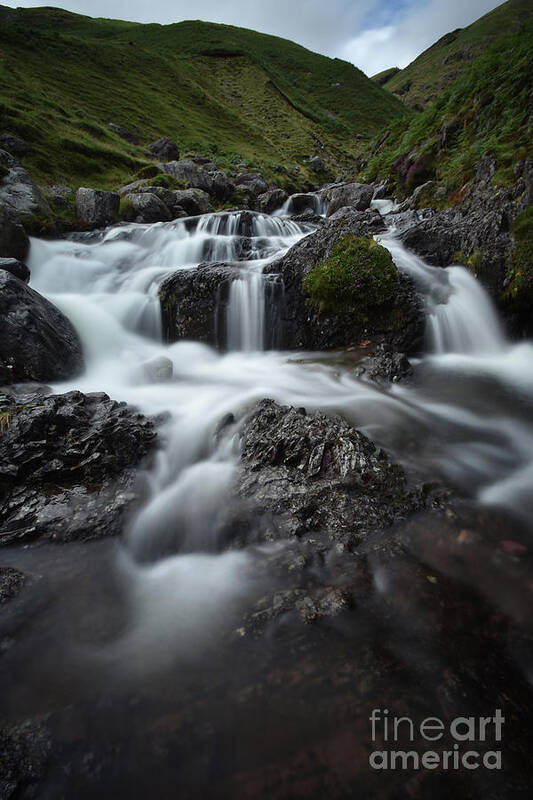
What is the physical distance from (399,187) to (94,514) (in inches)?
659

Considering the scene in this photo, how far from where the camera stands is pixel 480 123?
1061cm

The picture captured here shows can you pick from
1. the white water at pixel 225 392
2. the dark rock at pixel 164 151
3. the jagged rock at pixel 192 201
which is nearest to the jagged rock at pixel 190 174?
the jagged rock at pixel 192 201

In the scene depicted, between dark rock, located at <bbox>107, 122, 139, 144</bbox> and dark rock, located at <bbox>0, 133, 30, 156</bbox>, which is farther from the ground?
dark rock, located at <bbox>107, 122, 139, 144</bbox>

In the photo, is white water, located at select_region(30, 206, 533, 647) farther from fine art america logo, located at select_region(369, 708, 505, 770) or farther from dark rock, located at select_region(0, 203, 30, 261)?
fine art america logo, located at select_region(369, 708, 505, 770)

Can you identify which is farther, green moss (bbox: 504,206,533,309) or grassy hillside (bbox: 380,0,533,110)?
grassy hillside (bbox: 380,0,533,110)

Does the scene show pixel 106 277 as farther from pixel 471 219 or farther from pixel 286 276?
pixel 471 219

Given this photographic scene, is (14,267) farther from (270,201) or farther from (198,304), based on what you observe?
(270,201)

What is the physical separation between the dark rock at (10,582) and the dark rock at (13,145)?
18.7 metres

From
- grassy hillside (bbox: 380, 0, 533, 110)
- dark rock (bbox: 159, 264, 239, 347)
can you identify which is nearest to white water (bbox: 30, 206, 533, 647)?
dark rock (bbox: 159, 264, 239, 347)

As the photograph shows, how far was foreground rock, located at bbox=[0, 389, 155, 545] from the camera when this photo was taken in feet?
10.8

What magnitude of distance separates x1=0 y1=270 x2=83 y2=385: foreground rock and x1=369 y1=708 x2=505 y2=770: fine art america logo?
613 centimetres

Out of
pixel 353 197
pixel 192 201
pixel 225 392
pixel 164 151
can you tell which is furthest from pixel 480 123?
pixel 164 151

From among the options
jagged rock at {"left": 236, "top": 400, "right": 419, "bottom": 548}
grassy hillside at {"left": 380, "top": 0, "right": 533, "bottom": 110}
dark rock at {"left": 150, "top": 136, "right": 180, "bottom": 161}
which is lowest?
jagged rock at {"left": 236, "top": 400, "right": 419, "bottom": 548}

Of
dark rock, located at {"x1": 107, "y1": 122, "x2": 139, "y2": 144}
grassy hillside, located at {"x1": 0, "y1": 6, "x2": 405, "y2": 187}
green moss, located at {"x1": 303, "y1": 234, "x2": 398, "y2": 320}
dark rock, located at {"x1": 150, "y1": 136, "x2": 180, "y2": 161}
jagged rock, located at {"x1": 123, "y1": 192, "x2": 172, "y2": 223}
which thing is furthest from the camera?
dark rock, located at {"x1": 107, "y1": 122, "x2": 139, "y2": 144}
